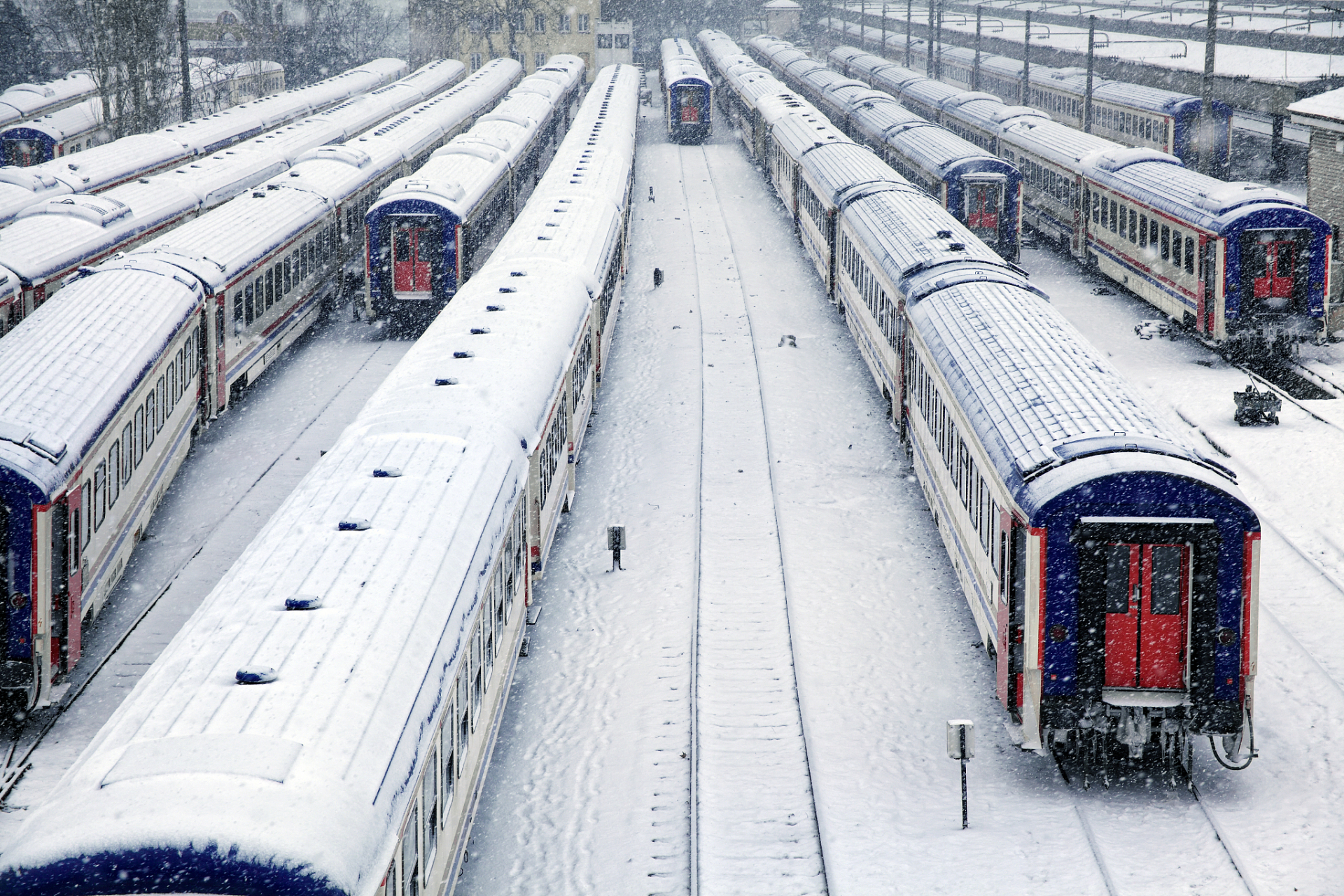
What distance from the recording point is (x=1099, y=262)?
31641mm

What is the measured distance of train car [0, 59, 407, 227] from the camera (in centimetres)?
2878

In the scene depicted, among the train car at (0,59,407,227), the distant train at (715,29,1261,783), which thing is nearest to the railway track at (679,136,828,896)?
the distant train at (715,29,1261,783)

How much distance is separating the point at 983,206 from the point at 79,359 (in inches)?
879

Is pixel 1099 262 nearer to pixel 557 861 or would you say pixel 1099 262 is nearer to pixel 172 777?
pixel 557 861

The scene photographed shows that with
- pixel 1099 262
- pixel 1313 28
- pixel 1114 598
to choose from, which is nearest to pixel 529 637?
A: pixel 1114 598

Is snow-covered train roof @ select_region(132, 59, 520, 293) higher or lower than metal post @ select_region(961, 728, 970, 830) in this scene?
higher

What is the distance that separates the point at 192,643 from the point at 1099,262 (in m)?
26.9

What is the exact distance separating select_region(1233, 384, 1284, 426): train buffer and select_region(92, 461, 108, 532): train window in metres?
16.6

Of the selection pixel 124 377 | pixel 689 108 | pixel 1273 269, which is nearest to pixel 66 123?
pixel 689 108

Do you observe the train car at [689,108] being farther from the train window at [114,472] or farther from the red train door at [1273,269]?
the train window at [114,472]

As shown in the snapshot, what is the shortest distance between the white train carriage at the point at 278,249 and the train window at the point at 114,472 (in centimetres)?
565

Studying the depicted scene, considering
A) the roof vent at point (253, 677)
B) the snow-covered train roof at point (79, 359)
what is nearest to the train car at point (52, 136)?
the snow-covered train roof at point (79, 359)

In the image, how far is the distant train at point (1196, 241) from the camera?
24.5 m

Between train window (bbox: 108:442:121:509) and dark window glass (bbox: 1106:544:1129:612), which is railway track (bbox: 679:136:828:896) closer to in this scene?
dark window glass (bbox: 1106:544:1129:612)
